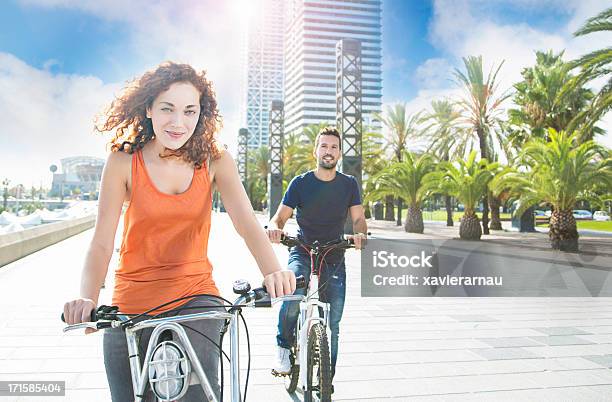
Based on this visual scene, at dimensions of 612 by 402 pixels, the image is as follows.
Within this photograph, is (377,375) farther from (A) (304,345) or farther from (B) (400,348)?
(A) (304,345)

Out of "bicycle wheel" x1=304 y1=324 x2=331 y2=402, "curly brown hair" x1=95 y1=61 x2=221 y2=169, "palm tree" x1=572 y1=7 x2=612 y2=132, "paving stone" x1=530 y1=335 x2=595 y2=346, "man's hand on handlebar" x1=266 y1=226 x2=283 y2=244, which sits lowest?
"paving stone" x1=530 y1=335 x2=595 y2=346

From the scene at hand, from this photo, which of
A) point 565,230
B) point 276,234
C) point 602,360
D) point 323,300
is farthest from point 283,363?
point 565,230

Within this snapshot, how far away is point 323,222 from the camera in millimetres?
3691

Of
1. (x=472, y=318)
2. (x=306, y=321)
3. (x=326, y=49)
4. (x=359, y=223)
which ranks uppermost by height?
(x=326, y=49)

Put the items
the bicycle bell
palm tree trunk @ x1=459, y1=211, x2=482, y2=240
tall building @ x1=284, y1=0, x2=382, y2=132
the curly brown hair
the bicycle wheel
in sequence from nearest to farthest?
the bicycle bell
the curly brown hair
the bicycle wheel
palm tree trunk @ x1=459, y1=211, x2=482, y2=240
tall building @ x1=284, y1=0, x2=382, y2=132

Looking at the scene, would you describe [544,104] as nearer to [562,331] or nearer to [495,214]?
[495,214]

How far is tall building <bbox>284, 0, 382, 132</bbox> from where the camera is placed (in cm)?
13488

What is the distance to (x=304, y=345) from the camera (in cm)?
298

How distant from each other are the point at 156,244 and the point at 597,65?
1557cm

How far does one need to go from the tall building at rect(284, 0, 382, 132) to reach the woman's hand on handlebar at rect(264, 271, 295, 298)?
444ft

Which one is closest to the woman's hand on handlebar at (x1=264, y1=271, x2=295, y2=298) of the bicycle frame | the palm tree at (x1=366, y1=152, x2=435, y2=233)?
the bicycle frame

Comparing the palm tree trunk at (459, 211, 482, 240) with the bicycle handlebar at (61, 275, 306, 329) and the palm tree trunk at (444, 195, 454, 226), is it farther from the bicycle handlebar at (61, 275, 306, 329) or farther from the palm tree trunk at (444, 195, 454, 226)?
the bicycle handlebar at (61, 275, 306, 329)

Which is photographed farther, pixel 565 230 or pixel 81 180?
pixel 81 180

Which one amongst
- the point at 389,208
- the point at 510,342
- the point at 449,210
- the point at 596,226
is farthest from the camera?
the point at 389,208
